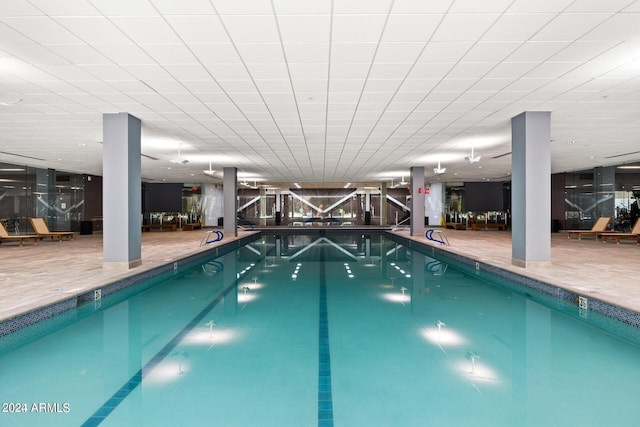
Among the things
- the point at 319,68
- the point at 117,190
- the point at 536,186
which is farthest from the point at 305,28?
the point at 536,186

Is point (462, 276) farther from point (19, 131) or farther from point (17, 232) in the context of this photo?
point (17, 232)

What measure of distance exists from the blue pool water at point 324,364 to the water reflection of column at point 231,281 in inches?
2.9

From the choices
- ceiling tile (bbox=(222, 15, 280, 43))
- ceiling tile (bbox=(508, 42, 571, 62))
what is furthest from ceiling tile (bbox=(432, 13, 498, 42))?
ceiling tile (bbox=(222, 15, 280, 43))

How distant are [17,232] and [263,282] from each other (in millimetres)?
12996

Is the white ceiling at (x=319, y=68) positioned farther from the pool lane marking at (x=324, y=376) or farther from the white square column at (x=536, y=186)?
the pool lane marking at (x=324, y=376)

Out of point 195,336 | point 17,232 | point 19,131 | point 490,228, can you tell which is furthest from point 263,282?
point 490,228

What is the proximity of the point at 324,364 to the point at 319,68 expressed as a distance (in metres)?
3.37

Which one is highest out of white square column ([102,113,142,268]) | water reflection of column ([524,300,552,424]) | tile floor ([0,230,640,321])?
white square column ([102,113,142,268])

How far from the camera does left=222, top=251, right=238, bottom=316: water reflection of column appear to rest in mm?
5098

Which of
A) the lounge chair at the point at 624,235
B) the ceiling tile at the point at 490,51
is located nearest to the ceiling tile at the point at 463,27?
the ceiling tile at the point at 490,51

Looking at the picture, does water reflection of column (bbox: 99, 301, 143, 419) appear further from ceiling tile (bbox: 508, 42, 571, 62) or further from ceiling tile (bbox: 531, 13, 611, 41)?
ceiling tile (bbox: 508, 42, 571, 62)

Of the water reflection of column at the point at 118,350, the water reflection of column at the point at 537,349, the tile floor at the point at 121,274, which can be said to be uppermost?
the tile floor at the point at 121,274

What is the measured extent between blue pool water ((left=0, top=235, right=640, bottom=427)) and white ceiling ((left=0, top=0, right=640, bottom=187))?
3.06m

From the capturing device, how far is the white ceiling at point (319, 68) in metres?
3.34
